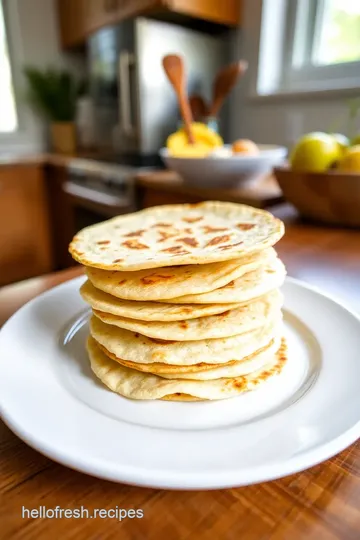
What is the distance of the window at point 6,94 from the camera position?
9.43ft

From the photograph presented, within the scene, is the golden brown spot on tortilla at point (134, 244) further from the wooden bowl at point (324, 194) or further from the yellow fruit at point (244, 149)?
the yellow fruit at point (244, 149)

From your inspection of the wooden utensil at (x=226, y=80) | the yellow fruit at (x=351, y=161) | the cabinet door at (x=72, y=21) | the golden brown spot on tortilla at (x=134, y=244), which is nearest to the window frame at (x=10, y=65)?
the cabinet door at (x=72, y=21)

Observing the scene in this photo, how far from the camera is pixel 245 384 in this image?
46cm

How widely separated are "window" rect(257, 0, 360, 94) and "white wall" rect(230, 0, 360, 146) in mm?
63

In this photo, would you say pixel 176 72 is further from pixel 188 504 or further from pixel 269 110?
pixel 188 504

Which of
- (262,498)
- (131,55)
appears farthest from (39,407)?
(131,55)

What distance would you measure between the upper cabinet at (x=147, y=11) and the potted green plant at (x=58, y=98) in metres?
0.39

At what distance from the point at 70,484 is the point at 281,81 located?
2297 millimetres

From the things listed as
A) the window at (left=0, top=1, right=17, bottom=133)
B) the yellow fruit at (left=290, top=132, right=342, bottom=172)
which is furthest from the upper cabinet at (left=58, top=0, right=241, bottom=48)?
the yellow fruit at (left=290, top=132, right=342, bottom=172)

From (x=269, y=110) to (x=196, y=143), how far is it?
738 millimetres

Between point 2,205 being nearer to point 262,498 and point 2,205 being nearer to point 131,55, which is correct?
point 131,55

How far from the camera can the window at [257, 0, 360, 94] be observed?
1.86 metres

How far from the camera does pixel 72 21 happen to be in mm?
2707

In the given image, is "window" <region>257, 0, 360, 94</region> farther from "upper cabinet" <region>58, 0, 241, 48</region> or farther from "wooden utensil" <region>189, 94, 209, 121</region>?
"wooden utensil" <region>189, 94, 209, 121</region>
